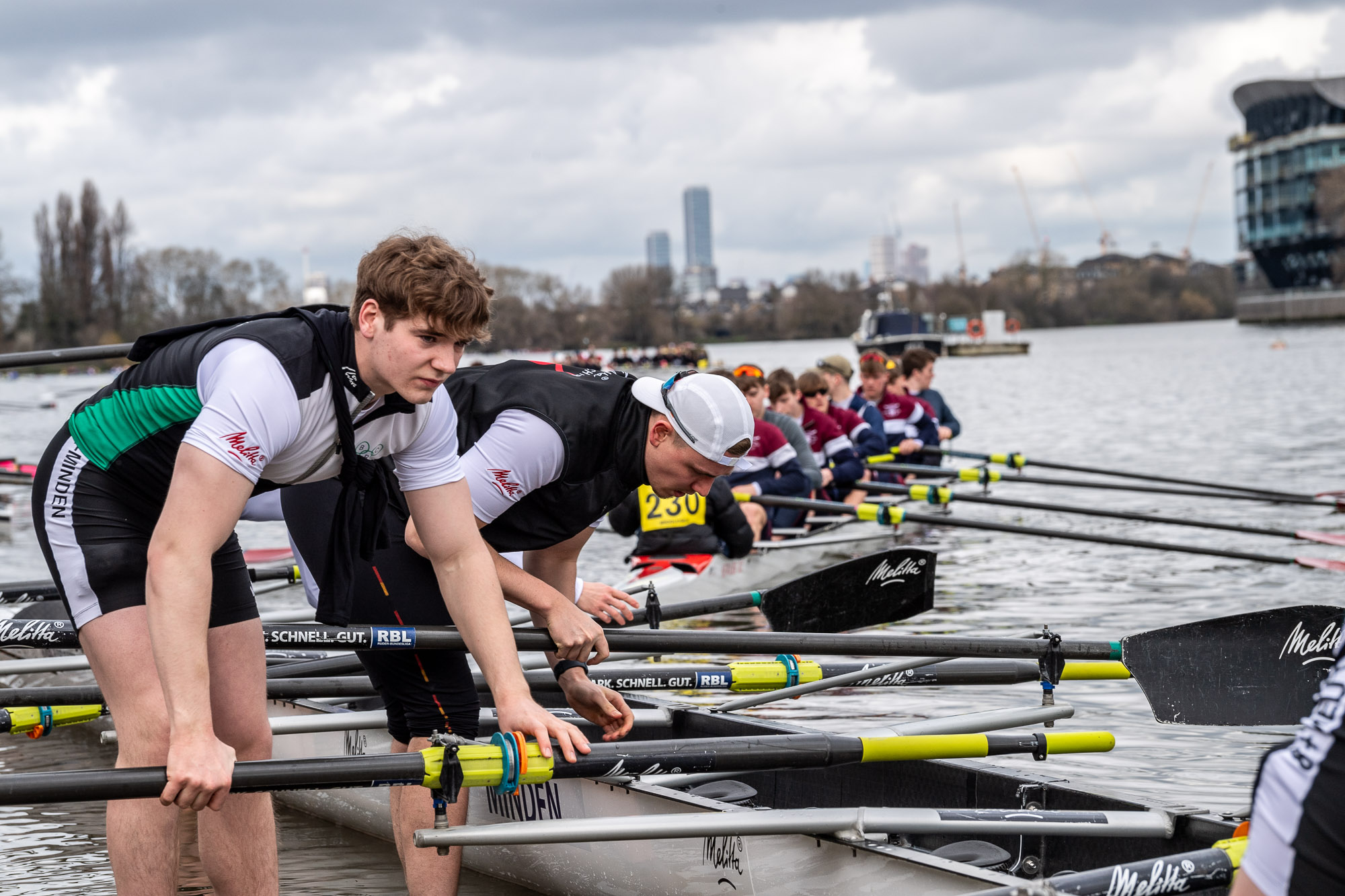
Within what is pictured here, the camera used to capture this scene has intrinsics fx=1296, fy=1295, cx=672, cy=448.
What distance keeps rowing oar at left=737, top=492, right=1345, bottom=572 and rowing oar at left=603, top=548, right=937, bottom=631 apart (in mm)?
1980

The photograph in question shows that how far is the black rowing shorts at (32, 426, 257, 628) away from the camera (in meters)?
2.95

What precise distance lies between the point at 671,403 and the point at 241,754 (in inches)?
55.6

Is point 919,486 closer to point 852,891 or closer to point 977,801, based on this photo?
point 977,801

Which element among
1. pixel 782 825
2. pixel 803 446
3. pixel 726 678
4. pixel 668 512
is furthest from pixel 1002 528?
pixel 782 825

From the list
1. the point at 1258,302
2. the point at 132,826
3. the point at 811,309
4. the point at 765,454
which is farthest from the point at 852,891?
the point at 811,309

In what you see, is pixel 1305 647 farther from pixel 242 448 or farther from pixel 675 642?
pixel 242 448

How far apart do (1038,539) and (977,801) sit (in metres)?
9.52

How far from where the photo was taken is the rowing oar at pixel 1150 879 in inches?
95.3

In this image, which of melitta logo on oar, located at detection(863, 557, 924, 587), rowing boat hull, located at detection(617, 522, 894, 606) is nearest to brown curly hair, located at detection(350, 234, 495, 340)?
melitta logo on oar, located at detection(863, 557, 924, 587)

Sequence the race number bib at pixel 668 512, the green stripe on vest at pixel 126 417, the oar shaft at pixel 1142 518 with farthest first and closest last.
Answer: the oar shaft at pixel 1142 518
the race number bib at pixel 668 512
the green stripe on vest at pixel 126 417

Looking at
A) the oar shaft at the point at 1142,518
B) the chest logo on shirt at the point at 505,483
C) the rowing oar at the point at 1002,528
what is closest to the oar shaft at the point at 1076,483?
the oar shaft at the point at 1142,518

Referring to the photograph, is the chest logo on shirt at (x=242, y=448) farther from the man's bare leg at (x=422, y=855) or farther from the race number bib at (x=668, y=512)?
the race number bib at (x=668, y=512)

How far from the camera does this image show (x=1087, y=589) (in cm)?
1041

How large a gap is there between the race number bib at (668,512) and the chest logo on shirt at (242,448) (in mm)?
5567
